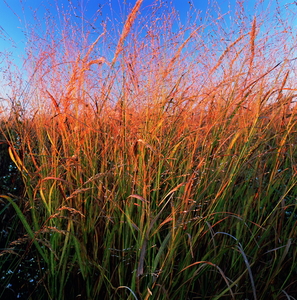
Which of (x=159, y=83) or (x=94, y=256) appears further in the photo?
(x=159, y=83)

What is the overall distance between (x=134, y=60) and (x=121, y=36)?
0.16 m

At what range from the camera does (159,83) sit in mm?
1659

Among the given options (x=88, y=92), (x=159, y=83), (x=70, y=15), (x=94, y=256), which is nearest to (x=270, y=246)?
(x=94, y=256)

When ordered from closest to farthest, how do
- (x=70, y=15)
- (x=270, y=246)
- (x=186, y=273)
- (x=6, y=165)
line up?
(x=186, y=273) → (x=270, y=246) → (x=70, y=15) → (x=6, y=165)

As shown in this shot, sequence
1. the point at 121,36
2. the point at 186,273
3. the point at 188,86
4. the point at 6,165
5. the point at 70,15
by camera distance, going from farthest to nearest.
Result: the point at 6,165, the point at 70,15, the point at 188,86, the point at 121,36, the point at 186,273

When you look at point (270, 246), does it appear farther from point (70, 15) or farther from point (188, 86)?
point (70, 15)

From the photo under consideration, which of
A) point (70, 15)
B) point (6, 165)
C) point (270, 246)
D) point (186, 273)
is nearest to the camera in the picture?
point (186, 273)

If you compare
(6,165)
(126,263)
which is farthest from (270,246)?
(6,165)

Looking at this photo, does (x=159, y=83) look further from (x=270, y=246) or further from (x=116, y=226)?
(x=270, y=246)

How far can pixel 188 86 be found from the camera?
1.80m

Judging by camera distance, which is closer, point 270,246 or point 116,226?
point 116,226

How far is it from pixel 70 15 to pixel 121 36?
59 centimetres

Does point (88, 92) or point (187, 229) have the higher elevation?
point (88, 92)

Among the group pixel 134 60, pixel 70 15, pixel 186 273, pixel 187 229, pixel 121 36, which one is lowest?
pixel 186 273
